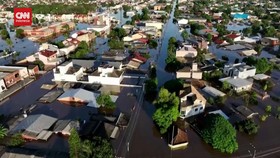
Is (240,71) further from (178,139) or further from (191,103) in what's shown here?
(178,139)

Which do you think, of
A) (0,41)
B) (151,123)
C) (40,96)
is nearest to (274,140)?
(151,123)

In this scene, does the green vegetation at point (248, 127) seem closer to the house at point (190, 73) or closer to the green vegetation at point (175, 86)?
the green vegetation at point (175, 86)

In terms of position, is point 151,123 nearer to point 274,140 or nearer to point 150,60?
point 274,140

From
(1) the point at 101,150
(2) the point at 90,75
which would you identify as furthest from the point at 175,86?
(1) the point at 101,150

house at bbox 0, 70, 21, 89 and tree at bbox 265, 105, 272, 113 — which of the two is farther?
house at bbox 0, 70, 21, 89

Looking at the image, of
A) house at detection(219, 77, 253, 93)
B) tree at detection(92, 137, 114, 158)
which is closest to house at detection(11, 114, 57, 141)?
tree at detection(92, 137, 114, 158)

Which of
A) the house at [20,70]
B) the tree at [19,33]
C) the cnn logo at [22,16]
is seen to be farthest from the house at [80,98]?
the tree at [19,33]

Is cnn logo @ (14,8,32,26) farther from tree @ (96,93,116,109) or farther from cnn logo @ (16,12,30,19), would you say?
tree @ (96,93,116,109)
